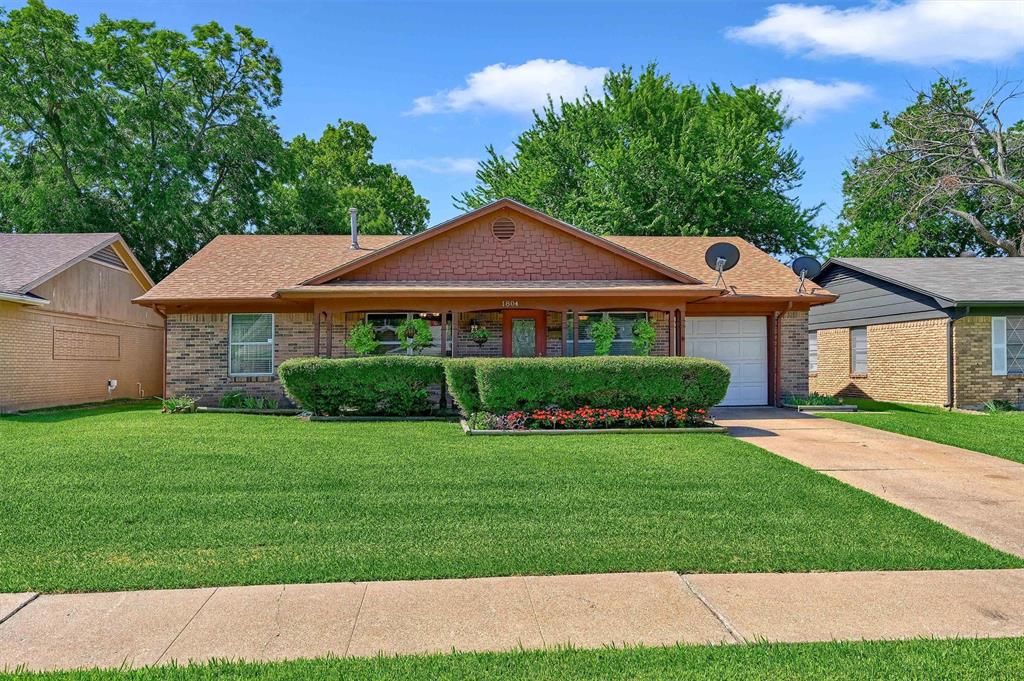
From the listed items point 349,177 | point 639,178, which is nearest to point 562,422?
point 639,178

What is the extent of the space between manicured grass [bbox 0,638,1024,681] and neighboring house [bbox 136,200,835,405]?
34.7ft

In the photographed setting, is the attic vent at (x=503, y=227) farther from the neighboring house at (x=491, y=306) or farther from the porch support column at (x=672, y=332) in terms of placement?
the porch support column at (x=672, y=332)

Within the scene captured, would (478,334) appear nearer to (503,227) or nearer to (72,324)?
(503,227)

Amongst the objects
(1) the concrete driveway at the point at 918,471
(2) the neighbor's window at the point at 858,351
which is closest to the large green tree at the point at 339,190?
(2) the neighbor's window at the point at 858,351

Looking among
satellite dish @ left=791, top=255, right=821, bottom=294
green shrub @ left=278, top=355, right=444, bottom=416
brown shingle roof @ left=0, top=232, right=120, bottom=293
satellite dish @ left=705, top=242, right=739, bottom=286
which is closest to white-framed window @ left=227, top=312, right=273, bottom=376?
green shrub @ left=278, top=355, right=444, bottom=416

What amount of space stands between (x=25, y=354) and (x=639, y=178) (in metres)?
21.6

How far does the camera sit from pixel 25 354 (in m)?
15.1

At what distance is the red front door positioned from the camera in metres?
15.2

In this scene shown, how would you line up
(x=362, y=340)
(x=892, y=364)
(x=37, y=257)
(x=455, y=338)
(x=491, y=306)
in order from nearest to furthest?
1. (x=491, y=306)
2. (x=362, y=340)
3. (x=455, y=338)
4. (x=37, y=257)
5. (x=892, y=364)

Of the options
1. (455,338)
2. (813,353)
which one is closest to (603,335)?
(455,338)

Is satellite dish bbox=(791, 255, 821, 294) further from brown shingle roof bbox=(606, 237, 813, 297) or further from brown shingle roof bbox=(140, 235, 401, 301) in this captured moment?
brown shingle roof bbox=(140, 235, 401, 301)

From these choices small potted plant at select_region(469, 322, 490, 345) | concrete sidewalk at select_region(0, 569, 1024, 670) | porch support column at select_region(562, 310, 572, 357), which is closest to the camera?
concrete sidewalk at select_region(0, 569, 1024, 670)

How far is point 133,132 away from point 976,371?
29.7m

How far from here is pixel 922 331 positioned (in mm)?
16141
